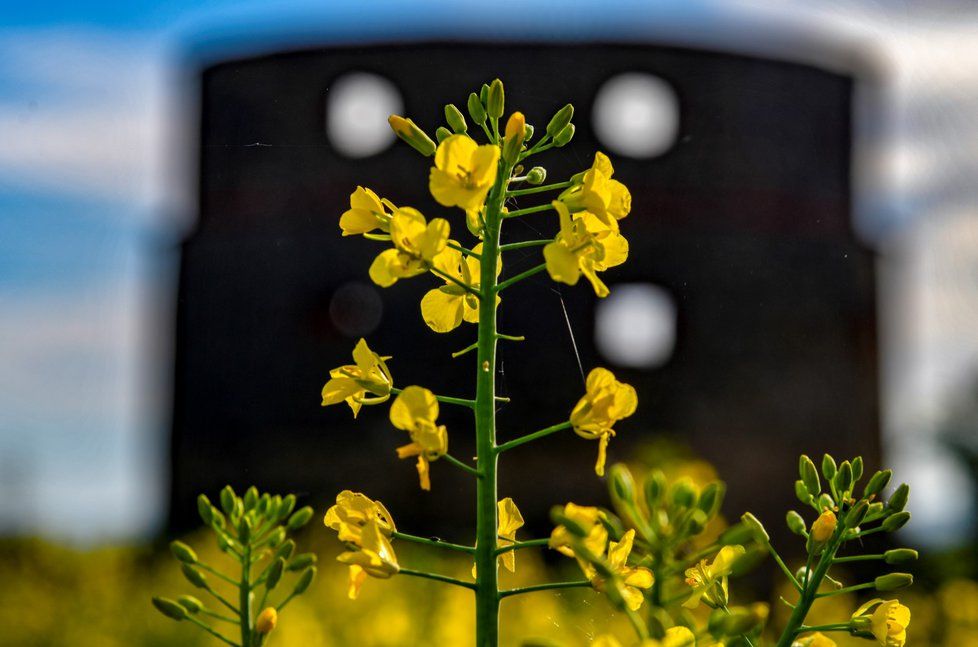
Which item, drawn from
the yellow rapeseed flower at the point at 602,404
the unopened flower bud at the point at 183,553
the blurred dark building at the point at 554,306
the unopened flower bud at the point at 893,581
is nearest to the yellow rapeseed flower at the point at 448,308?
the yellow rapeseed flower at the point at 602,404

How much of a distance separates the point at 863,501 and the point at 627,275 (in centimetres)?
898

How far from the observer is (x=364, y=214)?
894 mm

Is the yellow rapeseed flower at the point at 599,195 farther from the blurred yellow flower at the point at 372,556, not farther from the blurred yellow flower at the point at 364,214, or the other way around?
the blurred yellow flower at the point at 372,556

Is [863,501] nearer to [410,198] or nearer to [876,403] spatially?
[410,198]

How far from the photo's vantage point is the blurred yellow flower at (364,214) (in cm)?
88

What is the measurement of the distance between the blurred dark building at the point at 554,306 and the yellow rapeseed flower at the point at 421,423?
8228mm

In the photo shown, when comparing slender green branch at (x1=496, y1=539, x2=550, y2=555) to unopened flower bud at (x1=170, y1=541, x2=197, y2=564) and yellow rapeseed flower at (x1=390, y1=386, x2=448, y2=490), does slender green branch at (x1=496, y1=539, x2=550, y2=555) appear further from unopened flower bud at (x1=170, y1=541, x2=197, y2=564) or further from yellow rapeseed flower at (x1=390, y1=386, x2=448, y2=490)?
unopened flower bud at (x1=170, y1=541, x2=197, y2=564)

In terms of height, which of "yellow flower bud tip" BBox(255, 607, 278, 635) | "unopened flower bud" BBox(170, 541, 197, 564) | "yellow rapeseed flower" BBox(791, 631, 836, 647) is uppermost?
"unopened flower bud" BBox(170, 541, 197, 564)

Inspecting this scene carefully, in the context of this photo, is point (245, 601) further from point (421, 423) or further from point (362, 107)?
point (362, 107)

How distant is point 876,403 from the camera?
11.2 m

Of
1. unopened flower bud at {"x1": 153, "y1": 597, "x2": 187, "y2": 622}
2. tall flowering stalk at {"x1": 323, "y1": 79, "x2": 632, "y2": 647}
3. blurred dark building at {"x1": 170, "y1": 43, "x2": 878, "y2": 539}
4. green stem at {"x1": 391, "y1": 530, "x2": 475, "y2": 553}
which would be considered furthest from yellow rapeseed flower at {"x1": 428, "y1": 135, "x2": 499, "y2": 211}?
blurred dark building at {"x1": 170, "y1": 43, "x2": 878, "y2": 539}

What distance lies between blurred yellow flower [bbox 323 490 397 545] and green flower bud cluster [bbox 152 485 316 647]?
27 millimetres

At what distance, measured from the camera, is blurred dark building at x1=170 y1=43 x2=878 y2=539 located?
9.39 metres

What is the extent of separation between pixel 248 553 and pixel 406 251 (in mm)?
233
